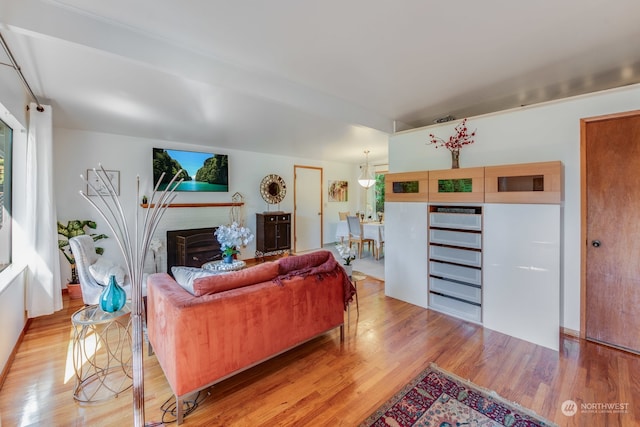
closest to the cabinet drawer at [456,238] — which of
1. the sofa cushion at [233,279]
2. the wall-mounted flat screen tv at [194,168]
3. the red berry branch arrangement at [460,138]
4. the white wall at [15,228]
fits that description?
the red berry branch arrangement at [460,138]

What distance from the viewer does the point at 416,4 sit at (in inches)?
67.2

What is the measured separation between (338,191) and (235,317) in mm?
6019

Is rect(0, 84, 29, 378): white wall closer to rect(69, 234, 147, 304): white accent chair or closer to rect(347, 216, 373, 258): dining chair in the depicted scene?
rect(69, 234, 147, 304): white accent chair

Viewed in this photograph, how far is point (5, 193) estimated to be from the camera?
261cm

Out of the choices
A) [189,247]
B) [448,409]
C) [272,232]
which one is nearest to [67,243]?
[189,247]

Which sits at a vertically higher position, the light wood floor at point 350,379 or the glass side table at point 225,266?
the glass side table at point 225,266

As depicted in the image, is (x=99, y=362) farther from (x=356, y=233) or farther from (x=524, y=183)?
(x=356, y=233)

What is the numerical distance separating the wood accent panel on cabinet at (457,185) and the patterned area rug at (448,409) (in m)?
1.81

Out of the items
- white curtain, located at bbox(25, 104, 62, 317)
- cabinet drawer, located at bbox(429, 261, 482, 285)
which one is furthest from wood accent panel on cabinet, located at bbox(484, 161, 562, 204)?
white curtain, located at bbox(25, 104, 62, 317)

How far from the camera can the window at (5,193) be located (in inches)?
99.4

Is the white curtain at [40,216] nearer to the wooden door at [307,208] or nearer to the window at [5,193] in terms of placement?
the window at [5,193]

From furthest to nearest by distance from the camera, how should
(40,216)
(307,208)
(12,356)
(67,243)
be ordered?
(307,208) → (67,243) → (40,216) → (12,356)

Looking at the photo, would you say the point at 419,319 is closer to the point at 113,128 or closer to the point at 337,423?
the point at 337,423

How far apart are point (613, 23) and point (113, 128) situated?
546cm
